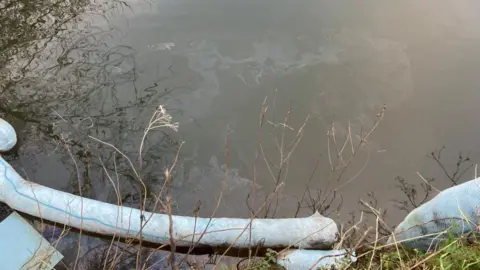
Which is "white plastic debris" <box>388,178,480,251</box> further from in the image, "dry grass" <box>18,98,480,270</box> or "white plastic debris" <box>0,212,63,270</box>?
"white plastic debris" <box>0,212,63,270</box>

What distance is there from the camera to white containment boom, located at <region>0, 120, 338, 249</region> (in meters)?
2.46

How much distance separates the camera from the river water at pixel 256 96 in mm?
2918

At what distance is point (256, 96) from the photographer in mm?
3248

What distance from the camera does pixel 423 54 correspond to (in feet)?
11.3

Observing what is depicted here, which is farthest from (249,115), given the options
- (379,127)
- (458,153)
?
(458,153)

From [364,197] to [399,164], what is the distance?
1.10ft

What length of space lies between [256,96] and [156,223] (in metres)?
1.18

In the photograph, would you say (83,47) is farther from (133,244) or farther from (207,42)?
(133,244)

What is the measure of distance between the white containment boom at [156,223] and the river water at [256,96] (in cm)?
27

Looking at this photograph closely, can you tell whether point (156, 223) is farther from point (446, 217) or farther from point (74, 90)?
point (446, 217)

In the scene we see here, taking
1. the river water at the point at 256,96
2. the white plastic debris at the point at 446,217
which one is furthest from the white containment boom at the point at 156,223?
the white plastic debris at the point at 446,217

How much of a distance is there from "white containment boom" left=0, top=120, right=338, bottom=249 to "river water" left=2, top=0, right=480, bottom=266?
0.90 feet

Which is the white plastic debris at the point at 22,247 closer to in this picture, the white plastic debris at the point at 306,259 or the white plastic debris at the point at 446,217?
the white plastic debris at the point at 306,259

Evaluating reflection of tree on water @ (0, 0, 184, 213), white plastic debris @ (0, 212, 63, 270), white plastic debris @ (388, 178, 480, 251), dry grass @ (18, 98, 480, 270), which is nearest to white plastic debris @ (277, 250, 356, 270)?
dry grass @ (18, 98, 480, 270)
